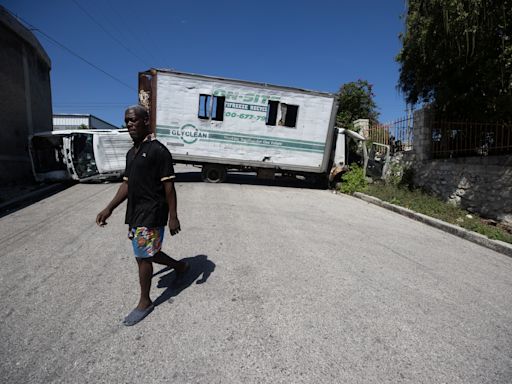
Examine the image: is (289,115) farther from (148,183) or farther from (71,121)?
(71,121)

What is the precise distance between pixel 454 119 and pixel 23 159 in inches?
588

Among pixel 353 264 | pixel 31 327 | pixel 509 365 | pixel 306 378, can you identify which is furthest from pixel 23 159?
pixel 509 365

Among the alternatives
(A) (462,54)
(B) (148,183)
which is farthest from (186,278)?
(A) (462,54)

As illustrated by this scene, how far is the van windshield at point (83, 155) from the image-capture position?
11016 mm

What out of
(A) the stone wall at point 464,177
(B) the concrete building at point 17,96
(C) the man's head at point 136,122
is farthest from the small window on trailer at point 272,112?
(B) the concrete building at point 17,96

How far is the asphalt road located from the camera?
2141 mm

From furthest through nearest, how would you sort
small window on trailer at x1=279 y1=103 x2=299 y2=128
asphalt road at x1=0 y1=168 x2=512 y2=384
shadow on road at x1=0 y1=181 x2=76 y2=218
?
small window on trailer at x1=279 y1=103 x2=299 y2=128 < shadow on road at x1=0 y1=181 x2=76 y2=218 < asphalt road at x1=0 y1=168 x2=512 y2=384

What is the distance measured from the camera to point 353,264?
4148mm

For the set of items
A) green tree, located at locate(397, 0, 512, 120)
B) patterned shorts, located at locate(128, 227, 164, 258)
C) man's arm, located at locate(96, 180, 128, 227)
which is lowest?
patterned shorts, located at locate(128, 227, 164, 258)

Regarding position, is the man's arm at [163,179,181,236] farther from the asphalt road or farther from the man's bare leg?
the asphalt road

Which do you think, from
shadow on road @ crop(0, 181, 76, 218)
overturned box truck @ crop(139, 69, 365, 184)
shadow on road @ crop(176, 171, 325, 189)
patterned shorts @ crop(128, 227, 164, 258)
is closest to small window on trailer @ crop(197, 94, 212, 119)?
overturned box truck @ crop(139, 69, 365, 184)

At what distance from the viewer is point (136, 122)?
2.65 metres

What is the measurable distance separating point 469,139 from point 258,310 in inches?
307

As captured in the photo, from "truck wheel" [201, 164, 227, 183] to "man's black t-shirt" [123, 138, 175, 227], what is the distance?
29.7 feet
